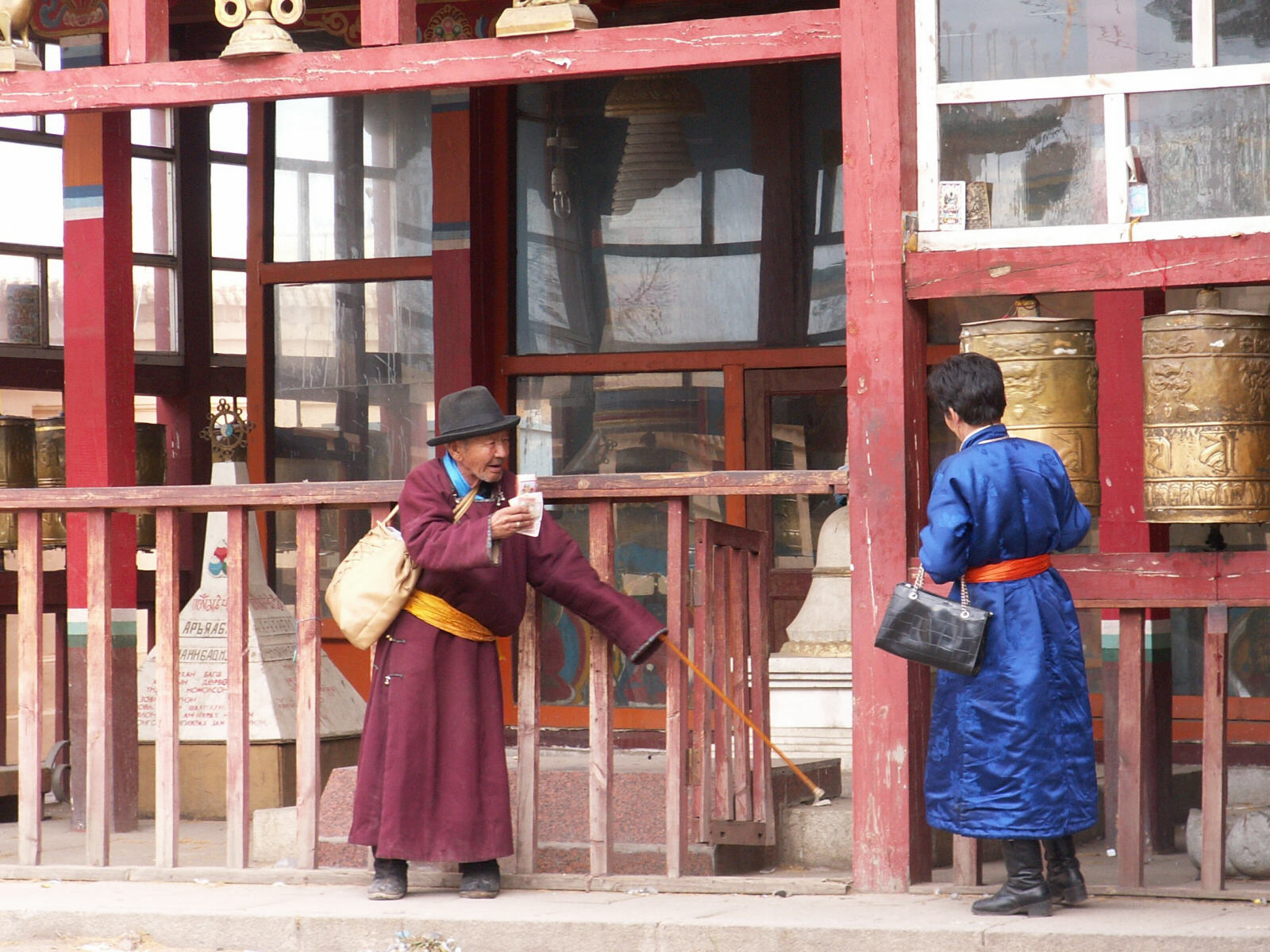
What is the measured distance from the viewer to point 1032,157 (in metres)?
4.75

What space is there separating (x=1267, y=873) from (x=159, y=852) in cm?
348

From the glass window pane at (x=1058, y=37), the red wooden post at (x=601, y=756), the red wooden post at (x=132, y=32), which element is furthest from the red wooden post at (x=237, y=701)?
the glass window pane at (x=1058, y=37)

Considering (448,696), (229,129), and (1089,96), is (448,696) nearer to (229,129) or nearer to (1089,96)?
(1089,96)

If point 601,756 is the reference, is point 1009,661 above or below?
above

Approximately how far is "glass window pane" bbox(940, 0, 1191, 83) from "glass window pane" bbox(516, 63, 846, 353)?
3027mm

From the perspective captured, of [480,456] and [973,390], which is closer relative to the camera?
[973,390]

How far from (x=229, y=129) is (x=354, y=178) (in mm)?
1596

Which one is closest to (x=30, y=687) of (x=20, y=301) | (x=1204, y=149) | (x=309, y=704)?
(x=309, y=704)

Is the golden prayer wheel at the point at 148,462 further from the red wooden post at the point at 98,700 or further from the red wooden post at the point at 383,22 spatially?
the red wooden post at the point at 383,22

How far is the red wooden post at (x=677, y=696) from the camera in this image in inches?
192

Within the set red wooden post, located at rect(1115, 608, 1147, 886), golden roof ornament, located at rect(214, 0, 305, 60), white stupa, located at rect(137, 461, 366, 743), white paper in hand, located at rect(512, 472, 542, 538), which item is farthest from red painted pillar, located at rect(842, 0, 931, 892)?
white stupa, located at rect(137, 461, 366, 743)

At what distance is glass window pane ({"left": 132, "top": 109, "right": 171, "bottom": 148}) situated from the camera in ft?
30.9

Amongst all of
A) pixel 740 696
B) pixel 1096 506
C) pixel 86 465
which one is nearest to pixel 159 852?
pixel 740 696

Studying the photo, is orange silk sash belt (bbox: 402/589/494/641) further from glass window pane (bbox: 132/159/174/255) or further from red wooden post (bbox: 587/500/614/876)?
glass window pane (bbox: 132/159/174/255)
